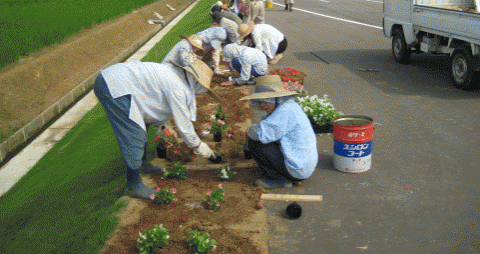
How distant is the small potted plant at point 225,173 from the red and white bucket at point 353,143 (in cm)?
130

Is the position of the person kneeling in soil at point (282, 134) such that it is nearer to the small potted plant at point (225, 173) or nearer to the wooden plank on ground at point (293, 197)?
the wooden plank on ground at point (293, 197)

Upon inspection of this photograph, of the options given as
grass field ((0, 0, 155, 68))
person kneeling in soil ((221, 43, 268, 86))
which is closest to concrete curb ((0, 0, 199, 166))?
grass field ((0, 0, 155, 68))

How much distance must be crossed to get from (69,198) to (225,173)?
2.21 metres

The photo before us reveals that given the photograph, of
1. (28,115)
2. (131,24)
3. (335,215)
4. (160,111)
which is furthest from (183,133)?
(131,24)

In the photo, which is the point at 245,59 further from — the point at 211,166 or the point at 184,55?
the point at 184,55

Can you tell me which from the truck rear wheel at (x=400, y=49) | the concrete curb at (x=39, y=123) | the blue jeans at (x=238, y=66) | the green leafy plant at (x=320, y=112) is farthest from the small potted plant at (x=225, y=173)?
the truck rear wheel at (x=400, y=49)

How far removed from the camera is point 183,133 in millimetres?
5180

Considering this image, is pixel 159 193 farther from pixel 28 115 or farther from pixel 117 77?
pixel 28 115

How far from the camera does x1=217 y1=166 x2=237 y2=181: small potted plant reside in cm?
567

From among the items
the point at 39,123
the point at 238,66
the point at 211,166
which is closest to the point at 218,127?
the point at 211,166

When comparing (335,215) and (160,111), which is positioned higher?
(160,111)

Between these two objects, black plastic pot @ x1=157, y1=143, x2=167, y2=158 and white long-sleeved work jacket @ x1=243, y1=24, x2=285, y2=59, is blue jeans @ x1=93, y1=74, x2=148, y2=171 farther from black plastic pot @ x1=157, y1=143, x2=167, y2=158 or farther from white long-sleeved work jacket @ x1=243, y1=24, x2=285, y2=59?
white long-sleeved work jacket @ x1=243, y1=24, x2=285, y2=59

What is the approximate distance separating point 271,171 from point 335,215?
0.94 meters

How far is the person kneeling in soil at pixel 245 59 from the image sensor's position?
9.88 metres
